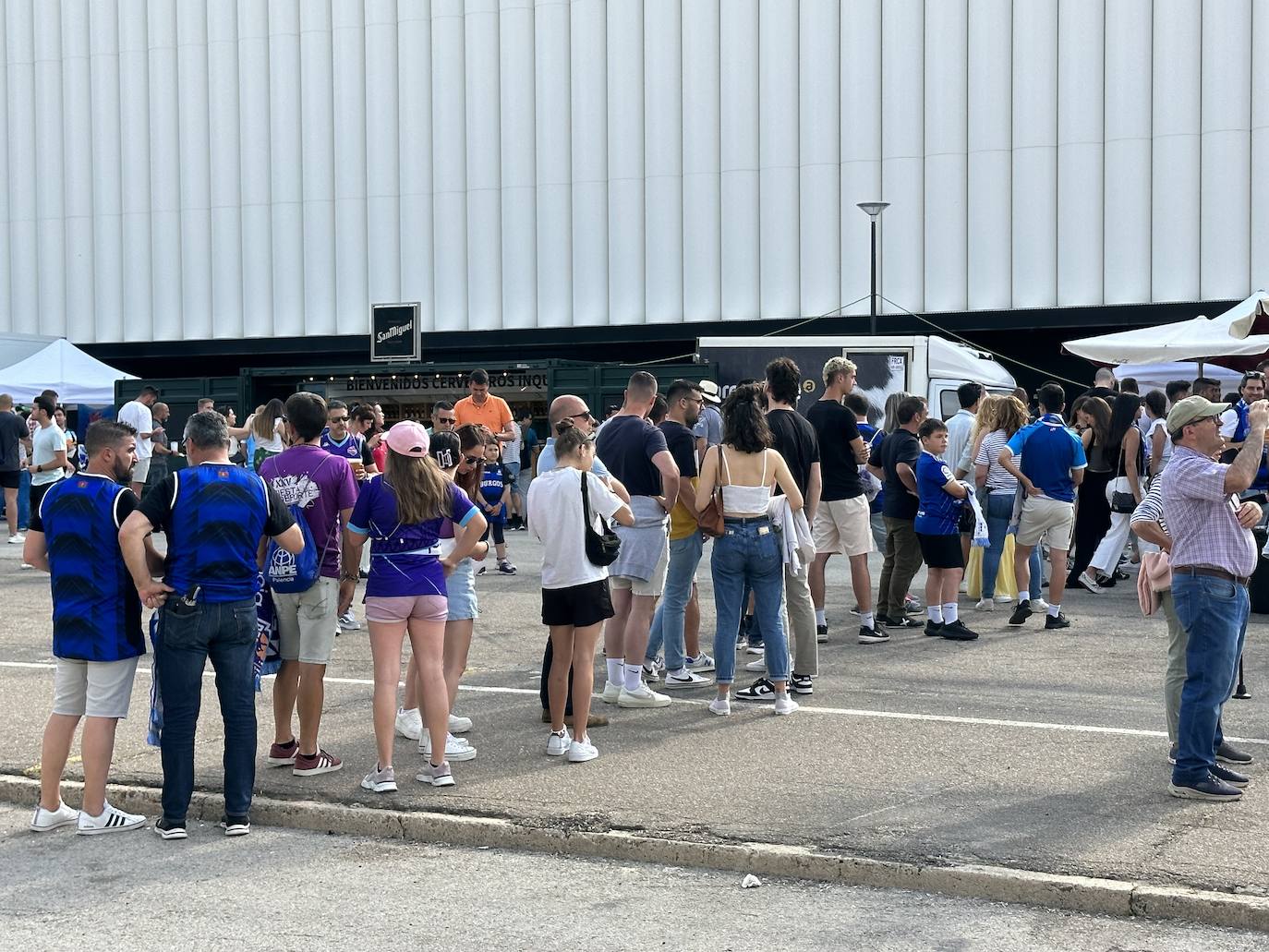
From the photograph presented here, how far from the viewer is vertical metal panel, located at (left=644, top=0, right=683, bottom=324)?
32.6 metres

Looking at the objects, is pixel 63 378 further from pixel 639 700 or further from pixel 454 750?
pixel 454 750

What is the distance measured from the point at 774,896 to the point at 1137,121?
26.8 metres

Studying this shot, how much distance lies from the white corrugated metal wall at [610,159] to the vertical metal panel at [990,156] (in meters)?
0.06

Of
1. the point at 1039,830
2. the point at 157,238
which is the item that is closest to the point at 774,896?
the point at 1039,830

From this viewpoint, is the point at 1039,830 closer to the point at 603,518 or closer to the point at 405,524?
the point at 603,518

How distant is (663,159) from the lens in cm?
3291

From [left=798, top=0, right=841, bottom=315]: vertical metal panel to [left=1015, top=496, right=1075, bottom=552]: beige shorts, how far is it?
2078cm

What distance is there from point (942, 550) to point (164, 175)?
31.3 metres

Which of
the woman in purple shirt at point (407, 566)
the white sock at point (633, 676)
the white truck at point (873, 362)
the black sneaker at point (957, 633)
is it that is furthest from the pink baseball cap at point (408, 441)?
the white truck at point (873, 362)

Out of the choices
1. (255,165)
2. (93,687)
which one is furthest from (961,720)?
(255,165)

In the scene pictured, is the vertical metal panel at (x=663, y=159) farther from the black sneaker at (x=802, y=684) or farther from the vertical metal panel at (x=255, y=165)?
the black sneaker at (x=802, y=684)

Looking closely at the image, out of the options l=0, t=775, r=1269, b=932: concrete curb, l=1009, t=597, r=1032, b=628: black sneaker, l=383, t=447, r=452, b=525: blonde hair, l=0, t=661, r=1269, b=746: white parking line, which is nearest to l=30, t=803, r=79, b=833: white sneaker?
l=0, t=775, r=1269, b=932: concrete curb

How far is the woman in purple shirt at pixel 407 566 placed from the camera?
6707mm

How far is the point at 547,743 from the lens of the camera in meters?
7.52
